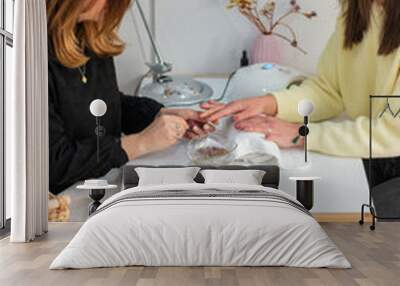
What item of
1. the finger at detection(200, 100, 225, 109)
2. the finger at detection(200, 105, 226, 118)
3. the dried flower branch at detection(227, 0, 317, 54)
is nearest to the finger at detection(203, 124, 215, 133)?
the finger at detection(200, 105, 226, 118)

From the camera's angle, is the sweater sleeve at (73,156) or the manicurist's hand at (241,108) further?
the manicurist's hand at (241,108)

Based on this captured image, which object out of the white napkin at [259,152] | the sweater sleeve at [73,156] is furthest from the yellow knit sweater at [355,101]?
the sweater sleeve at [73,156]

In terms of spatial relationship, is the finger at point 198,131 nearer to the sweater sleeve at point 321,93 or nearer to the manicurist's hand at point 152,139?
the manicurist's hand at point 152,139

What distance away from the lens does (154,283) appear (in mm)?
4266

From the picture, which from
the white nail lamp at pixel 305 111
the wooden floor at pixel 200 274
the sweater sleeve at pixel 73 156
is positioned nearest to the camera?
the wooden floor at pixel 200 274

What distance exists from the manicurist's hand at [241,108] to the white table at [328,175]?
20cm

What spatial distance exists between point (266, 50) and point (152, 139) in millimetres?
1757

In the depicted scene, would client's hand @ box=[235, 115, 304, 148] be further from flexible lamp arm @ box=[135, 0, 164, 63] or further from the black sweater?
flexible lamp arm @ box=[135, 0, 164, 63]

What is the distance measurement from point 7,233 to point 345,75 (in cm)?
426

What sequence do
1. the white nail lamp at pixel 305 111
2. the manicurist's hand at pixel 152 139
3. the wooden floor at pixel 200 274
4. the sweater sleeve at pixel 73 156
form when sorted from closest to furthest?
1. the wooden floor at pixel 200 274
2. the white nail lamp at pixel 305 111
3. the sweater sleeve at pixel 73 156
4. the manicurist's hand at pixel 152 139

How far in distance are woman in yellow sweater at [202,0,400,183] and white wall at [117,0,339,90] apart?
299 millimetres

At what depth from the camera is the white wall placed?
25.8 ft

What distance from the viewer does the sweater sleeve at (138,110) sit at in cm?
786

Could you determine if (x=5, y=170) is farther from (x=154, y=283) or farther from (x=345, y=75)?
(x=345, y=75)
